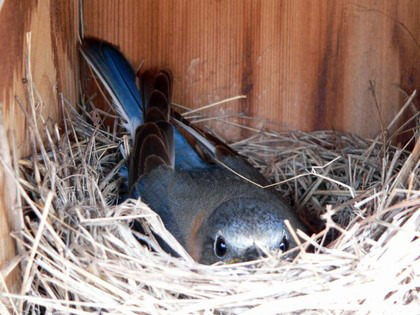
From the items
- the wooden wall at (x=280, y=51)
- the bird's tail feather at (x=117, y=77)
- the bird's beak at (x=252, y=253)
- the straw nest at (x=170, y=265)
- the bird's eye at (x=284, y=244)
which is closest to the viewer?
the straw nest at (x=170, y=265)

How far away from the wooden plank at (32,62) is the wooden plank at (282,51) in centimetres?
31

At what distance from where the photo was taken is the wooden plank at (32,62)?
215 centimetres

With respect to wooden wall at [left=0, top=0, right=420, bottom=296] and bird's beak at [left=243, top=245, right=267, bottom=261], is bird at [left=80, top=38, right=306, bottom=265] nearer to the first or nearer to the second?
bird's beak at [left=243, top=245, right=267, bottom=261]

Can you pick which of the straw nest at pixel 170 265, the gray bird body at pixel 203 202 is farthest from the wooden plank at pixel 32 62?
the gray bird body at pixel 203 202

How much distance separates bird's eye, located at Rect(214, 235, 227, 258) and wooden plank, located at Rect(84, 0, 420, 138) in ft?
2.97

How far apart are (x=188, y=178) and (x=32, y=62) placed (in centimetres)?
90

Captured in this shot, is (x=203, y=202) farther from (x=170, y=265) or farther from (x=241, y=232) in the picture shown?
A: (x=170, y=265)

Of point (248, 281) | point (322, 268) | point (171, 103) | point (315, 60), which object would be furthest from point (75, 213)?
point (315, 60)

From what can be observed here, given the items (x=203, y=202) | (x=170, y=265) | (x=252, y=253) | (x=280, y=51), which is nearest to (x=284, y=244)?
(x=252, y=253)

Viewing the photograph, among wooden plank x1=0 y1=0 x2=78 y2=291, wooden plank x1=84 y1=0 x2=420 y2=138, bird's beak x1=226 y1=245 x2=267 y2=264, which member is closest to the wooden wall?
wooden plank x1=84 y1=0 x2=420 y2=138

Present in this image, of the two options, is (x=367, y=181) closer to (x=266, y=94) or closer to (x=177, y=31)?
(x=266, y=94)

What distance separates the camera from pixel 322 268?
2193mm

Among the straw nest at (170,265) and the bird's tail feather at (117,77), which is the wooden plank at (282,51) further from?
the straw nest at (170,265)

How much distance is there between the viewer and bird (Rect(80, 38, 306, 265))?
2.69 meters
